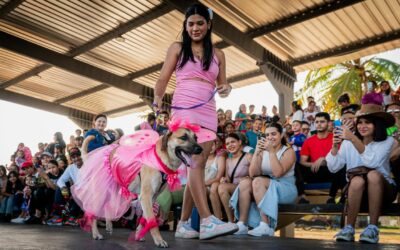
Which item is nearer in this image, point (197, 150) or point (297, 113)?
point (197, 150)

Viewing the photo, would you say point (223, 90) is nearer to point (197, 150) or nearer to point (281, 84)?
point (197, 150)

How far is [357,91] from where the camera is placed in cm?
1645

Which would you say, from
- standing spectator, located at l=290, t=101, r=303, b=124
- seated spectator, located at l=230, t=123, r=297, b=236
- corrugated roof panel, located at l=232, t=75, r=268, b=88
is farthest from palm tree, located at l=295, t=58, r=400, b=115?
seated spectator, located at l=230, t=123, r=297, b=236

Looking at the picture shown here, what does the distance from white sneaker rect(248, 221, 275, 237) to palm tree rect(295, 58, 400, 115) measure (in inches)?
508

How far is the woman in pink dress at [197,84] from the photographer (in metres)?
3.10

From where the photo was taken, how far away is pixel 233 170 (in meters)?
5.16

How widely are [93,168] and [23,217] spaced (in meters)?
5.72

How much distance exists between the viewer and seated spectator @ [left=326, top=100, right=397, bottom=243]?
11.2ft

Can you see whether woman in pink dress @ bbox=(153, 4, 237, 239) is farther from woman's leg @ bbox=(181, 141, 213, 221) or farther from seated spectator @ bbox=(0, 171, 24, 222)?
seated spectator @ bbox=(0, 171, 24, 222)

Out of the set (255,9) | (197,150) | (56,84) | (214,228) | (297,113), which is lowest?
(214,228)

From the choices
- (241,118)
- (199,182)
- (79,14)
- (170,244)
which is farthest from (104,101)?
(170,244)

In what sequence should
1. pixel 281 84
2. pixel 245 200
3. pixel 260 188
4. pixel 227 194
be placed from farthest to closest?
pixel 281 84
pixel 227 194
pixel 245 200
pixel 260 188

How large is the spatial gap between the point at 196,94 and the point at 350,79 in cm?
1497

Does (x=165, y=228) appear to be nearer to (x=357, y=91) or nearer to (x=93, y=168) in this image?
(x=93, y=168)
